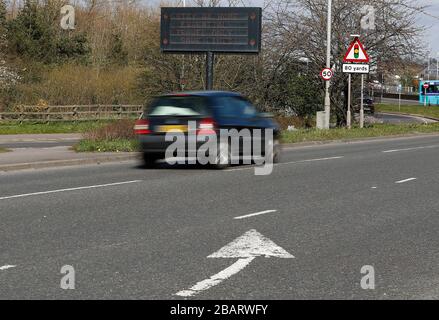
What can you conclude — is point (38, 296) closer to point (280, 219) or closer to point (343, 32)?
point (280, 219)

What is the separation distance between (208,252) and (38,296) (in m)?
2.22

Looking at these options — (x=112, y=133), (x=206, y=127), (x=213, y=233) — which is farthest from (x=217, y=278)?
(x=112, y=133)

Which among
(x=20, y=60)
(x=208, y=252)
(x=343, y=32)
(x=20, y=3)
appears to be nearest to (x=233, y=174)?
(x=208, y=252)

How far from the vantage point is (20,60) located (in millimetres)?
54469

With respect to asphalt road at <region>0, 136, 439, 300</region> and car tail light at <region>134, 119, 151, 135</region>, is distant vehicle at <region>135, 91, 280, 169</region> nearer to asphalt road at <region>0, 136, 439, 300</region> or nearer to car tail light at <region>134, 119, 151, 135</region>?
car tail light at <region>134, 119, 151, 135</region>

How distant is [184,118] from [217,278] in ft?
32.9

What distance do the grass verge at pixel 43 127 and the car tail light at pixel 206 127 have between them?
19187mm

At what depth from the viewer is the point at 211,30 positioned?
28.8 meters

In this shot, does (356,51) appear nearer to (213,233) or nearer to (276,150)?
(276,150)

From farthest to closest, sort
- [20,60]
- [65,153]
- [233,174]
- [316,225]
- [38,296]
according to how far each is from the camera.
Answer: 1. [20,60]
2. [65,153]
3. [233,174]
4. [316,225]
5. [38,296]

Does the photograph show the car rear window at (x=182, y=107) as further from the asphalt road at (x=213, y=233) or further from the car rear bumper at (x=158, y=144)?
the asphalt road at (x=213, y=233)

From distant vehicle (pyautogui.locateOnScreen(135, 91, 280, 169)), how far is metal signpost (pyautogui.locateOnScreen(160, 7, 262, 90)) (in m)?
11.5

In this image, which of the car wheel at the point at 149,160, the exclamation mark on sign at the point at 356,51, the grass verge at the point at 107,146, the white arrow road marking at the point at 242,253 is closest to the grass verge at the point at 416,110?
the exclamation mark on sign at the point at 356,51

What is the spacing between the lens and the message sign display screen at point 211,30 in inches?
1127
